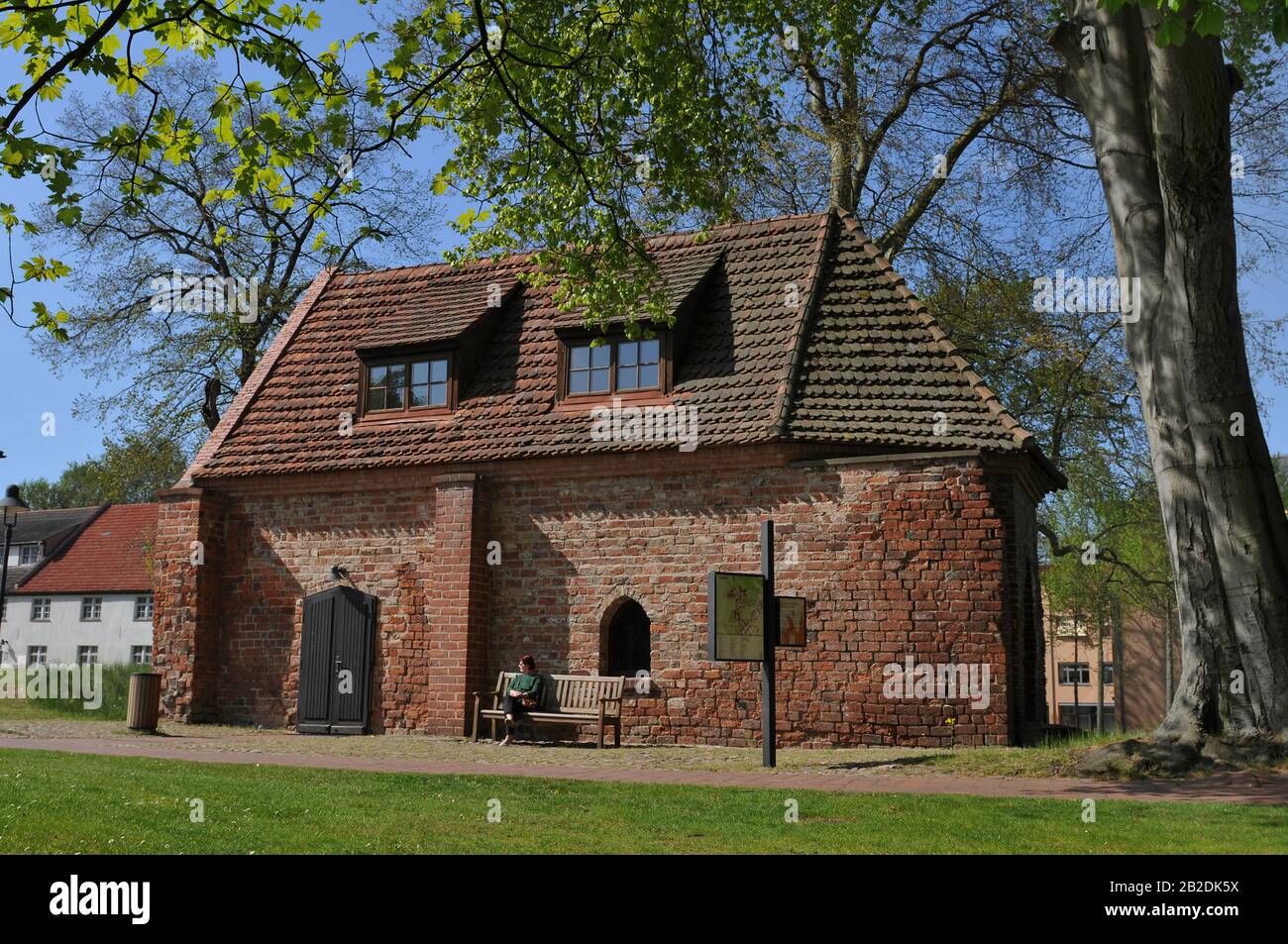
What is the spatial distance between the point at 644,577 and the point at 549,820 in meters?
9.15

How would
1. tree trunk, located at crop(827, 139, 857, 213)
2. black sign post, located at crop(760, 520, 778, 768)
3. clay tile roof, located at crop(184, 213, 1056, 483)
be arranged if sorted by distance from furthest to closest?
tree trunk, located at crop(827, 139, 857, 213), clay tile roof, located at crop(184, 213, 1056, 483), black sign post, located at crop(760, 520, 778, 768)

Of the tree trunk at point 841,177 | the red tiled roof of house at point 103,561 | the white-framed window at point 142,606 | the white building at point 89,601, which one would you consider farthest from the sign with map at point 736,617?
the white-framed window at point 142,606

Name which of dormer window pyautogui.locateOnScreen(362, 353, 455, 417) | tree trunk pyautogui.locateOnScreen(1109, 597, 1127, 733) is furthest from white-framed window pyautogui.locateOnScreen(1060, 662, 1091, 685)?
dormer window pyautogui.locateOnScreen(362, 353, 455, 417)

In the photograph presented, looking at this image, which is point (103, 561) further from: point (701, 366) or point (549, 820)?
point (549, 820)

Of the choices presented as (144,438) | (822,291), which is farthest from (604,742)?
(144,438)

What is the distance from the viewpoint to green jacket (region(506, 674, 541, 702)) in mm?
17234

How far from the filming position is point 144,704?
1828 centimetres

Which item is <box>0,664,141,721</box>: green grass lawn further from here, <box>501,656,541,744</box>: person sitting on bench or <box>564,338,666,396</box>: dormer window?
<box>564,338,666,396</box>: dormer window

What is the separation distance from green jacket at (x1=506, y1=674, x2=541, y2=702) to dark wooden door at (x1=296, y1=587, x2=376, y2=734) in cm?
299

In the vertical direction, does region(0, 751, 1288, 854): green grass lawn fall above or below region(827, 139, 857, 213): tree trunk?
below

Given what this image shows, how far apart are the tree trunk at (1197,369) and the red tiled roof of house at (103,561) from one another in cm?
4241

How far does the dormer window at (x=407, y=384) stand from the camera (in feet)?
66.0

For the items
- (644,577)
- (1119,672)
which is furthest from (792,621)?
(1119,672)
